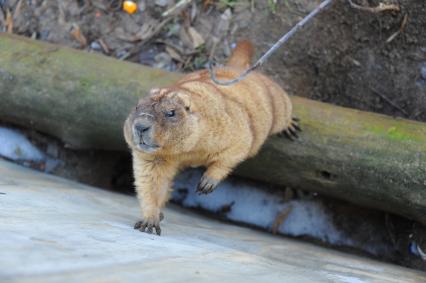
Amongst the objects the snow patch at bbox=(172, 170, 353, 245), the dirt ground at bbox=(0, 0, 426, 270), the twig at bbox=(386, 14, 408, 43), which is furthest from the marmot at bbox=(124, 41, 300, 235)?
the twig at bbox=(386, 14, 408, 43)

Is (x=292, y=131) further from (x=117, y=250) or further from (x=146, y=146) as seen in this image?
(x=117, y=250)

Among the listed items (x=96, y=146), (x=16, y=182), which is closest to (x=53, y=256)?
(x=16, y=182)

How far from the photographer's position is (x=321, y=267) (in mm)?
2787

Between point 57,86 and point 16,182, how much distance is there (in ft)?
2.78

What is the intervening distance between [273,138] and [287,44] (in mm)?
1154

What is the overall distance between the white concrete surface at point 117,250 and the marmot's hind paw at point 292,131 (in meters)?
0.72

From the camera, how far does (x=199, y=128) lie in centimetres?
302

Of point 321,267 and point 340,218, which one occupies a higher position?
point 340,218

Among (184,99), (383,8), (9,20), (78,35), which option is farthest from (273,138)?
(9,20)

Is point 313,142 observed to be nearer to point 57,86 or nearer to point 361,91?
point 361,91

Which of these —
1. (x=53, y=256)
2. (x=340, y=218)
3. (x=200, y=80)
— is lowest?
(x=53, y=256)

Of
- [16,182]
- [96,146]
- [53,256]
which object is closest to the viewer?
[53,256]

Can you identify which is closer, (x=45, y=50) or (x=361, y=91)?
(x=45, y=50)

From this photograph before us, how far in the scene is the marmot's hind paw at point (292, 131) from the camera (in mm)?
3688
